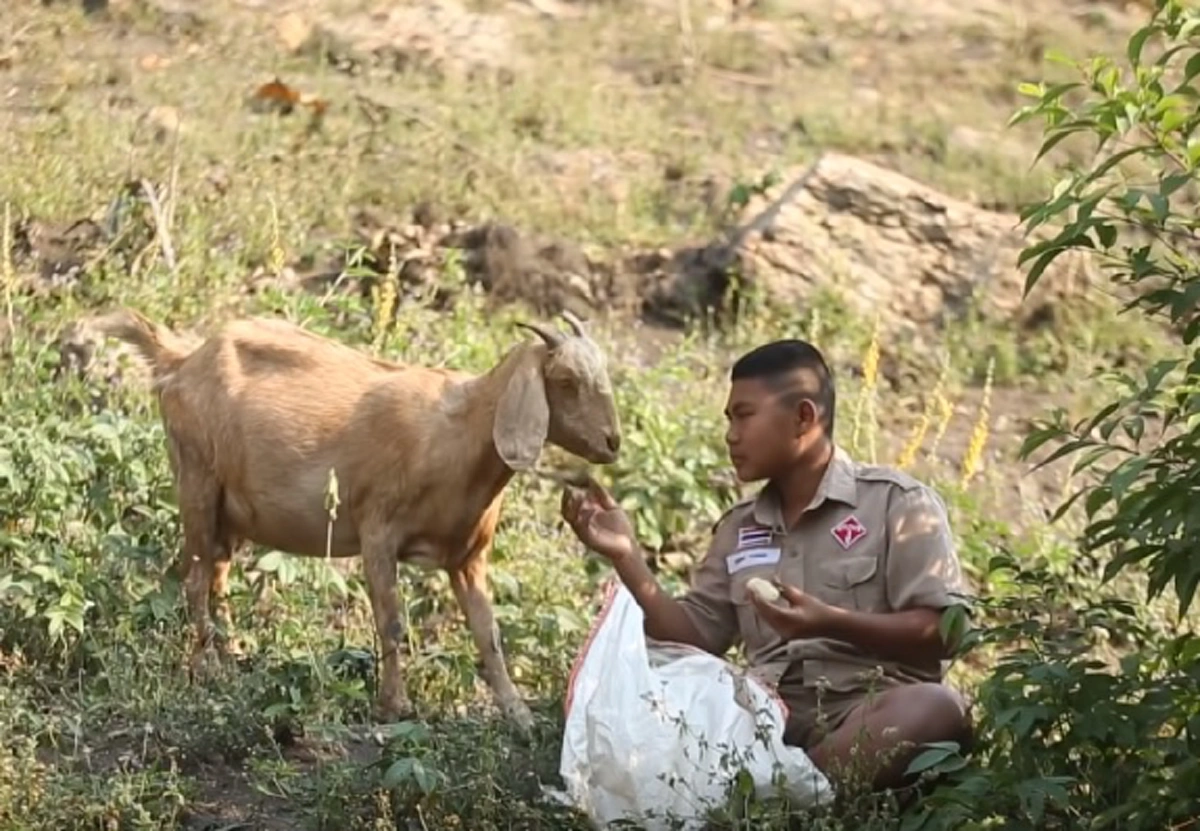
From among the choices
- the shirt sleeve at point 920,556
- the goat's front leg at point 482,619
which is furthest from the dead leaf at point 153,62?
the shirt sleeve at point 920,556

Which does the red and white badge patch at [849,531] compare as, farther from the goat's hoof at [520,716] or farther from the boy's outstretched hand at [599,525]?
the goat's hoof at [520,716]

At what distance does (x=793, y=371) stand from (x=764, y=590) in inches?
26.9

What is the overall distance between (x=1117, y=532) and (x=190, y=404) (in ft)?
10.5

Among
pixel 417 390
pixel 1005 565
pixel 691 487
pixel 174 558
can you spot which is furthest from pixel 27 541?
pixel 1005 565

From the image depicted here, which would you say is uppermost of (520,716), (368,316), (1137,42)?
(1137,42)

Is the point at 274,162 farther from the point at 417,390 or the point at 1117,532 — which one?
the point at 1117,532

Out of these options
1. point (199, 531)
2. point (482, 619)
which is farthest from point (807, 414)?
point (199, 531)

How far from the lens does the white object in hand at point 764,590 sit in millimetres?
4855

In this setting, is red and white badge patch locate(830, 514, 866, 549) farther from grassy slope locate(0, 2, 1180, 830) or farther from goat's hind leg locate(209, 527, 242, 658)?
goat's hind leg locate(209, 527, 242, 658)

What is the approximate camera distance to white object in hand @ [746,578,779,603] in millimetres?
4855

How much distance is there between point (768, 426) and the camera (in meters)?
5.30

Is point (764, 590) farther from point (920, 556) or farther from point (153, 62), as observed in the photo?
point (153, 62)

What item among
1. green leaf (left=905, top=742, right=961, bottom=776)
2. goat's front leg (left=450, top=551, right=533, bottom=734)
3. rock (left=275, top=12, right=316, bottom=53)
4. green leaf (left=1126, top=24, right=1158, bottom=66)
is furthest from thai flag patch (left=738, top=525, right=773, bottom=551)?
rock (left=275, top=12, right=316, bottom=53)

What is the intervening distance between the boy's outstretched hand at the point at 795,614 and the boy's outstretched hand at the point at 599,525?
17.4 inches
